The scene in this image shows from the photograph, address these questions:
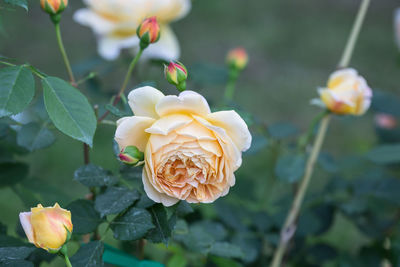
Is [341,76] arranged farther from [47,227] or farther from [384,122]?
[384,122]

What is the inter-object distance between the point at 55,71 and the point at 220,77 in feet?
6.01

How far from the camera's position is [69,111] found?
1.73 ft

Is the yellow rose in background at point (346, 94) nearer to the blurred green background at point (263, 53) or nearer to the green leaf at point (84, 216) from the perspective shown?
the green leaf at point (84, 216)

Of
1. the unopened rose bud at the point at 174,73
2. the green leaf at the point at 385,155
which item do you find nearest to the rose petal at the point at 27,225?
the unopened rose bud at the point at 174,73

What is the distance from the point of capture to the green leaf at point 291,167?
0.86 meters

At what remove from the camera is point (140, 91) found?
0.52m

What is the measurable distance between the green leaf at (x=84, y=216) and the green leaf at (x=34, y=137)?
0.34 ft

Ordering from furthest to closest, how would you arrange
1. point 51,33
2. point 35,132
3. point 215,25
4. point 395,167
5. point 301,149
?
point 215,25
point 51,33
point 395,167
point 301,149
point 35,132

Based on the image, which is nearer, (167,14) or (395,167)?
(167,14)

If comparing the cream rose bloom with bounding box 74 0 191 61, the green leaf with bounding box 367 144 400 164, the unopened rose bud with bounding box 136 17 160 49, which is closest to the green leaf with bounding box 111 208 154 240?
the unopened rose bud with bounding box 136 17 160 49

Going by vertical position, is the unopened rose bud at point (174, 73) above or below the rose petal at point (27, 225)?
above

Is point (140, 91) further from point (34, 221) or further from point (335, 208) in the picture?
point (335, 208)

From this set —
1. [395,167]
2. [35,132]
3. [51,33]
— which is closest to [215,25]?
[51,33]

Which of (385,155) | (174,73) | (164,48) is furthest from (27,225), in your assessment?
(385,155)
